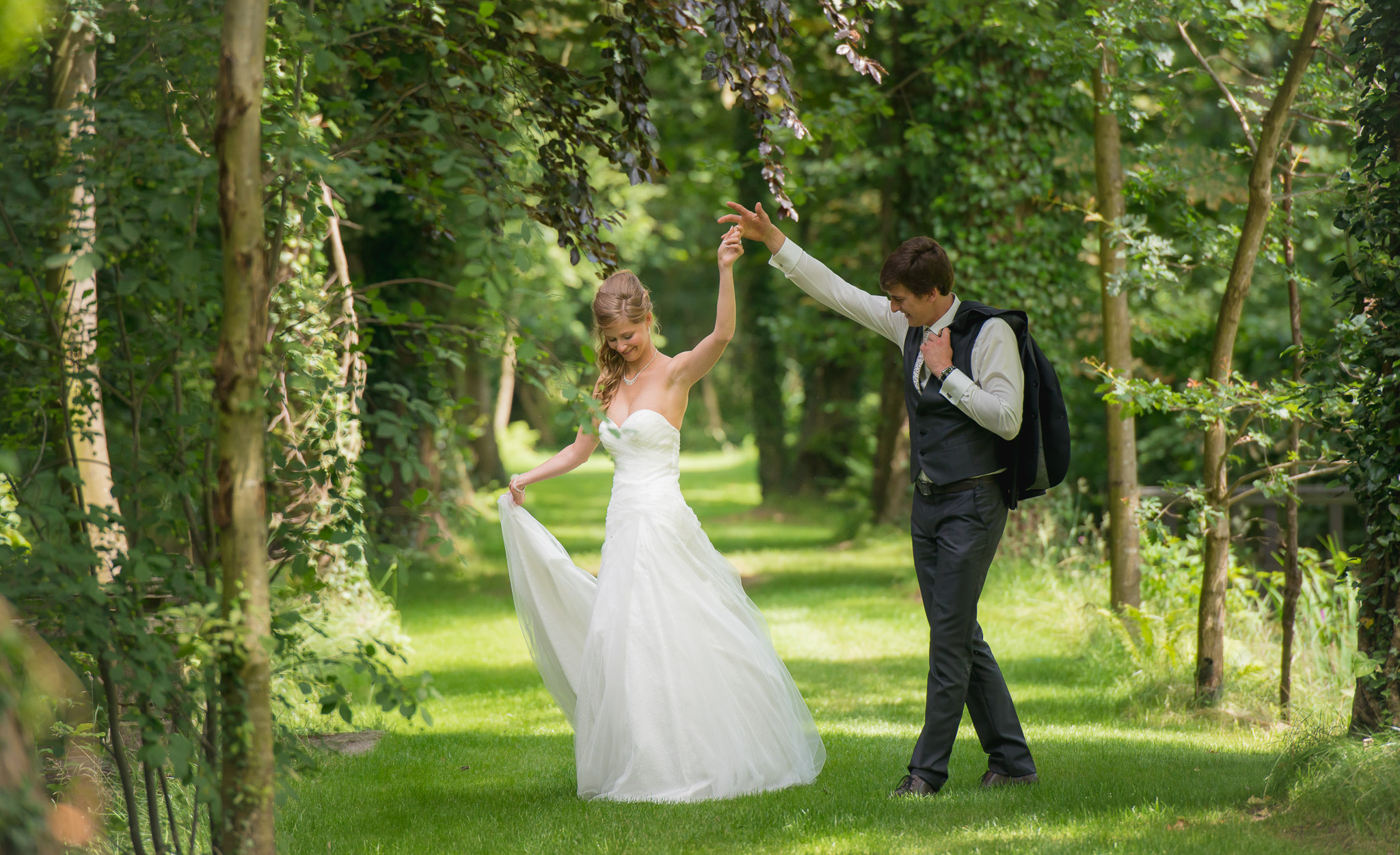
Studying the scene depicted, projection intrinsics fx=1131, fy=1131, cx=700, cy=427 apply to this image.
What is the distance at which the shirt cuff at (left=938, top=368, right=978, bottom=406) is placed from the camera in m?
4.32

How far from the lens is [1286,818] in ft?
13.2

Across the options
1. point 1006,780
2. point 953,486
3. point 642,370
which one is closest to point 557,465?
point 642,370

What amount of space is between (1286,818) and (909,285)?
2.38 metres

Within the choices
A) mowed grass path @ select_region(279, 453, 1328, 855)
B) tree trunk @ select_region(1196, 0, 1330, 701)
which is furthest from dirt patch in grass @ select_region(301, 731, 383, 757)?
tree trunk @ select_region(1196, 0, 1330, 701)

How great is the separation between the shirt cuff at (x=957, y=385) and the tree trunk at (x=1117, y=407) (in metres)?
2.98

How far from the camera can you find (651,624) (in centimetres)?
473

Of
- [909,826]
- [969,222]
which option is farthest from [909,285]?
[969,222]

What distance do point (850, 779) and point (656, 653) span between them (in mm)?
1051

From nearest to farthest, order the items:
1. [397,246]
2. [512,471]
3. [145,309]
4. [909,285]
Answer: [145,309]
[909,285]
[397,246]
[512,471]

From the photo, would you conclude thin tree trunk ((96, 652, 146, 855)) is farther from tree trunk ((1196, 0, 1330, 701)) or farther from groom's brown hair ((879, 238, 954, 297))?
tree trunk ((1196, 0, 1330, 701))

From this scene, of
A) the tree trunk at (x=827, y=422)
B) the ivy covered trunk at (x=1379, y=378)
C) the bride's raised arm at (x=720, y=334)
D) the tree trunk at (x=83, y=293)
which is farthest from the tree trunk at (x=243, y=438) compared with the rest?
the tree trunk at (x=827, y=422)

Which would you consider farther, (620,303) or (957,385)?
(620,303)

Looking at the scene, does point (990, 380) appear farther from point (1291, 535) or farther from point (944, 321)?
point (1291, 535)

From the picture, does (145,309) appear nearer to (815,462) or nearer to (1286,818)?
(1286,818)
